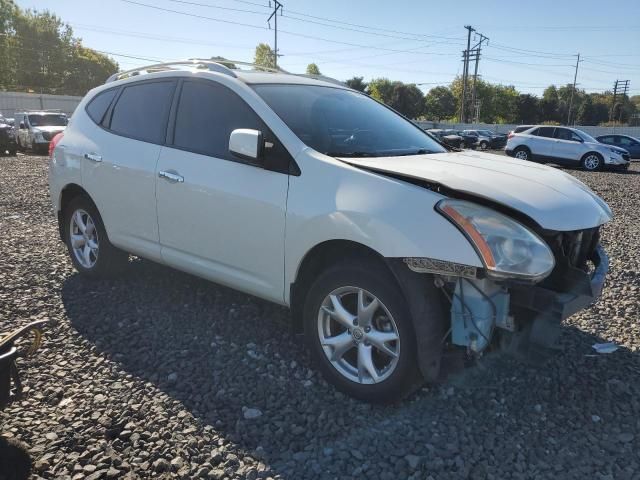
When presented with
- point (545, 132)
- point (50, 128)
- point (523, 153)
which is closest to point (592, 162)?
point (545, 132)

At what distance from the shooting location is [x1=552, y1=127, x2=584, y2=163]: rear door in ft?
63.8

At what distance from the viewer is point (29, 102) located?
40.9 m

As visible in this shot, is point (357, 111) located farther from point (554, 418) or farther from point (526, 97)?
point (526, 97)

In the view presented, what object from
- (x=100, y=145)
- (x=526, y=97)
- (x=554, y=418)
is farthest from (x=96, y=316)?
(x=526, y=97)

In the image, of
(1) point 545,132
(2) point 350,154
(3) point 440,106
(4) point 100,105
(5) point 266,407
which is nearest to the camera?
(5) point 266,407

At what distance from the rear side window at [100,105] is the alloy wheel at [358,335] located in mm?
2952

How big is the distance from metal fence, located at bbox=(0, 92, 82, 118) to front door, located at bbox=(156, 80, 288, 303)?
3903 centimetres

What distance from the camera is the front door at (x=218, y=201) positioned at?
10.5ft

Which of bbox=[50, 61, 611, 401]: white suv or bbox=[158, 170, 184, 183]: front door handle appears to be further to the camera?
bbox=[158, 170, 184, 183]: front door handle

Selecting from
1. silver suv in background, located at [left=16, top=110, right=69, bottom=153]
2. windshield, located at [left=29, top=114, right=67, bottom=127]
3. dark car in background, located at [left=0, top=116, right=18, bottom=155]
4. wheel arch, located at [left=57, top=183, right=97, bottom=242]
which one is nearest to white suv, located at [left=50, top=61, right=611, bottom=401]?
wheel arch, located at [left=57, top=183, right=97, bottom=242]

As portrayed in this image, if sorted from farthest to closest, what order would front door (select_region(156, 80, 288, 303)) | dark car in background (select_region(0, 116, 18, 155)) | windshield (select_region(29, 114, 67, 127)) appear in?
windshield (select_region(29, 114, 67, 127)) → dark car in background (select_region(0, 116, 18, 155)) → front door (select_region(156, 80, 288, 303))

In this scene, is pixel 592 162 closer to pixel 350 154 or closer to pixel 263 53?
pixel 350 154

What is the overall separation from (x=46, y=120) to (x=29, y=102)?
77.2ft

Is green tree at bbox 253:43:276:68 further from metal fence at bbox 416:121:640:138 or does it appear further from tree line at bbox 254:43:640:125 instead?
tree line at bbox 254:43:640:125
